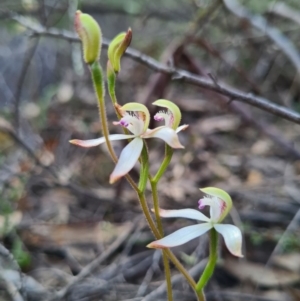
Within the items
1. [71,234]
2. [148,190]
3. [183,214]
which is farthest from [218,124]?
[183,214]

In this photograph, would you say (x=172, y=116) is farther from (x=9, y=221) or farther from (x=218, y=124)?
(x=218, y=124)

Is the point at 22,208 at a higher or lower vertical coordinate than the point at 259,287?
lower

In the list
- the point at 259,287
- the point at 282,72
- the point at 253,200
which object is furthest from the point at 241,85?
the point at 259,287

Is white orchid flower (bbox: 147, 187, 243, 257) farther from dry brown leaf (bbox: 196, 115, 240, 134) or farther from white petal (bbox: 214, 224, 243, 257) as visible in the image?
dry brown leaf (bbox: 196, 115, 240, 134)

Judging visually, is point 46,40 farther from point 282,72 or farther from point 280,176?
point 280,176

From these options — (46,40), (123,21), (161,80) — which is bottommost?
(46,40)

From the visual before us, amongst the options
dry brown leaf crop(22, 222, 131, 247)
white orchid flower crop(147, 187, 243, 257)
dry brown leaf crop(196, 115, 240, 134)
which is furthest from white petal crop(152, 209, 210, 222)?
dry brown leaf crop(196, 115, 240, 134)

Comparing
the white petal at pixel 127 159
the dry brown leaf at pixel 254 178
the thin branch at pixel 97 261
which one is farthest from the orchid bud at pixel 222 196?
the dry brown leaf at pixel 254 178
